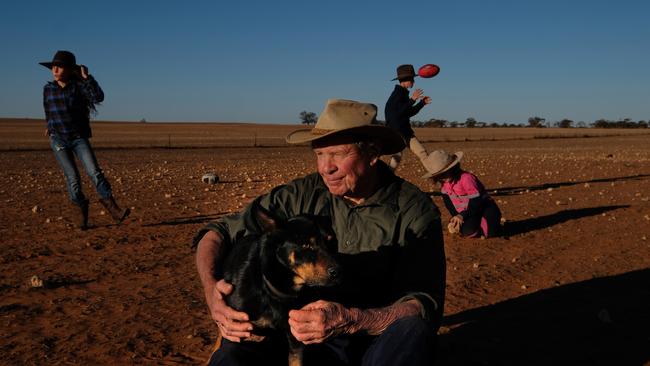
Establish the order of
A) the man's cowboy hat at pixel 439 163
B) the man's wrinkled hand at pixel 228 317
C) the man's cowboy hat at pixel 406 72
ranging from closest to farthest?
the man's wrinkled hand at pixel 228 317, the man's cowboy hat at pixel 439 163, the man's cowboy hat at pixel 406 72

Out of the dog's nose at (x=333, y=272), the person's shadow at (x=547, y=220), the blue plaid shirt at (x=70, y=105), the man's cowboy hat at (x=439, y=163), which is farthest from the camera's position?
the person's shadow at (x=547, y=220)

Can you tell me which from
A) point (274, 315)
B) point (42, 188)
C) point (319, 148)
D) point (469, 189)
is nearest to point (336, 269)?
point (274, 315)

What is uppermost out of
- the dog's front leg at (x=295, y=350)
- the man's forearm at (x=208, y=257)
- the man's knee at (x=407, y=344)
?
the man's forearm at (x=208, y=257)

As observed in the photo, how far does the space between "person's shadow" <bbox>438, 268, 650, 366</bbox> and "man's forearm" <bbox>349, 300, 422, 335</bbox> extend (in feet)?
4.55

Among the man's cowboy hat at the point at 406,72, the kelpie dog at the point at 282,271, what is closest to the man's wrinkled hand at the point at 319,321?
the kelpie dog at the point at 282,271

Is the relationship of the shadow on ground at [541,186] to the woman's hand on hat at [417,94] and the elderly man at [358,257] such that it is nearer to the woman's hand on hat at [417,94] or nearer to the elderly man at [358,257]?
the woman's hand on hat at [417,94]

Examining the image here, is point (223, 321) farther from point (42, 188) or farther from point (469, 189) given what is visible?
point (42, 188)

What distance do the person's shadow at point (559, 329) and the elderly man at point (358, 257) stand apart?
128 centimetres

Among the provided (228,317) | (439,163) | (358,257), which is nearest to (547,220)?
(439,163)

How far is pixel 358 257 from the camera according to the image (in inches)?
129

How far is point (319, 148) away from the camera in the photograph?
352cm

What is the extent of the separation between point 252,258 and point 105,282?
142 inches

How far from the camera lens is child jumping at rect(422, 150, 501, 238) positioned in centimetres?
785

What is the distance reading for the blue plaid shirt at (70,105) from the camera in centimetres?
824
